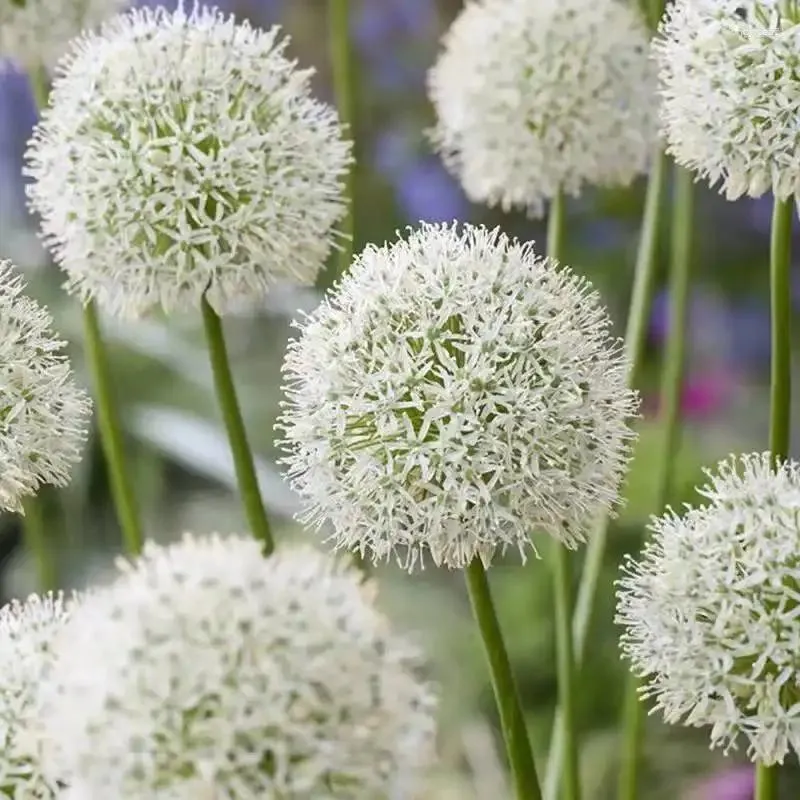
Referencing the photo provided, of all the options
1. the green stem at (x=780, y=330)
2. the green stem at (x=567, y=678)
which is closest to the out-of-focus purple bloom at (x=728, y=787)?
the green stem at (x=567, y=678)

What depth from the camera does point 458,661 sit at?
4.20ft

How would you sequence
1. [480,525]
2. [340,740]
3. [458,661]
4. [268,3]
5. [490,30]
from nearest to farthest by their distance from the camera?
[340,740]
[480,525]
[490,30]
[458,661]
[268,3]

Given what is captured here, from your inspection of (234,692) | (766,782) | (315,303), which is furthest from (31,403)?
(315,303)

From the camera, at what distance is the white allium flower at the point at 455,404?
1.61 ft

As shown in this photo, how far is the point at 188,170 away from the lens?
0.58 metres

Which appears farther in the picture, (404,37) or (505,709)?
(404,37)

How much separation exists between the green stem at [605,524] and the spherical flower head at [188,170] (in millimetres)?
190

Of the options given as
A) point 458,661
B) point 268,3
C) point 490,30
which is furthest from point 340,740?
point 268,3

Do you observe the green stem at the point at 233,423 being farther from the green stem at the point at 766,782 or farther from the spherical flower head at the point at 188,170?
the green stem at the point at 766,782

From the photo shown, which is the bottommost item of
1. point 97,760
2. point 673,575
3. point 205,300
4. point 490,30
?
point 97,760

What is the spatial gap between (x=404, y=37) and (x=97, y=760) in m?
1.39

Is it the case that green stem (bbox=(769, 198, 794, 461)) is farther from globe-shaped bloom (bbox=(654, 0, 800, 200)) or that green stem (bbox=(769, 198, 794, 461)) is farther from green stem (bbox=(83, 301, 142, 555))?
green stem (bbox=(83, 301, 142, 555))

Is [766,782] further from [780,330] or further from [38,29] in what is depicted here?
[38,29]

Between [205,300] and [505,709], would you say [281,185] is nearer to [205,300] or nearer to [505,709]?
[205,300]
